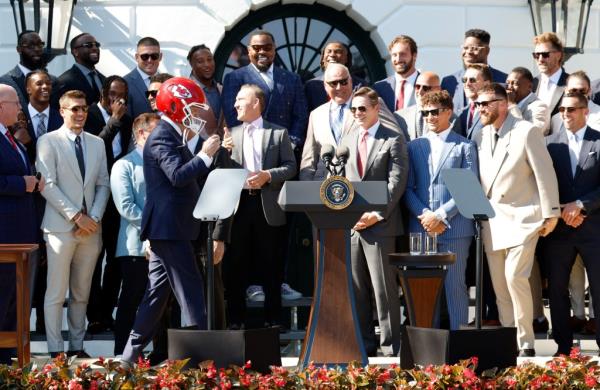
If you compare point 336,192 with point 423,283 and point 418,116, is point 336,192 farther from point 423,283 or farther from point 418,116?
point 418,116

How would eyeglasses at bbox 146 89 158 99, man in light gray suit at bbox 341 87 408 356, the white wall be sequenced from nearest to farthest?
1. man in light gray suit at bbox 341 87 408 356
2. eyeglasses at bbox 146 89 158 99
3. the white wall

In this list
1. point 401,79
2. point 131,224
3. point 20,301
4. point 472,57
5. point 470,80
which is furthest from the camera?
point 472,57

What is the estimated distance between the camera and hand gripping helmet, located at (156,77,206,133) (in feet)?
29.3

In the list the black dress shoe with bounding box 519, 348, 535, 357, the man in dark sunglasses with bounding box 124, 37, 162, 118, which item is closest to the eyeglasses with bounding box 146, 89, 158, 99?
the man in dark sunglasses with bounding box 124, 37, 162, 118

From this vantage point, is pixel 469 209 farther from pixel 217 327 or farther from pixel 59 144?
pixel 59 144

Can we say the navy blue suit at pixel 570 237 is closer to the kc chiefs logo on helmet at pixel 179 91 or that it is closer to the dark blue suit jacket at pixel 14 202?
the kc chiefs logo on helmet at pixel 179 91

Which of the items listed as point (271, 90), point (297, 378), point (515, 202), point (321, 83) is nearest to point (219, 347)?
point (297, 378)

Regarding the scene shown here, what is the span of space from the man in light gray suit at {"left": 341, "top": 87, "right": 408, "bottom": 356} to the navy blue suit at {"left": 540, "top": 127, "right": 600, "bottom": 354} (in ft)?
4.04

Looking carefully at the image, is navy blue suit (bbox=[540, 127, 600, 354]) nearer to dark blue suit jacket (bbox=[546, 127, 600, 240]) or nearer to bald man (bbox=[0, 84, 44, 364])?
dark blue suit jacket (bbox=[546, 127, 600, 240])

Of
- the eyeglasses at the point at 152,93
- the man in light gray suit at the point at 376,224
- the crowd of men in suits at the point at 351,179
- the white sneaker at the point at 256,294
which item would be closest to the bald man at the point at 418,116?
the crowd of men in suits at the point at 351,179

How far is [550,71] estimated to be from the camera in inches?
444

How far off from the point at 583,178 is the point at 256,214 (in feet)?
8.49

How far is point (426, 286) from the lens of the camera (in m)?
9.49

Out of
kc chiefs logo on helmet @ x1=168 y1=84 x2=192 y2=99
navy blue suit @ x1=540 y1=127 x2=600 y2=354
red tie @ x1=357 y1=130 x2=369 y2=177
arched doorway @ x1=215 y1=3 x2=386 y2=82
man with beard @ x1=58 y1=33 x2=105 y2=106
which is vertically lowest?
navy blue suit @ x1=540 y1=127 x2=600 y2=354
